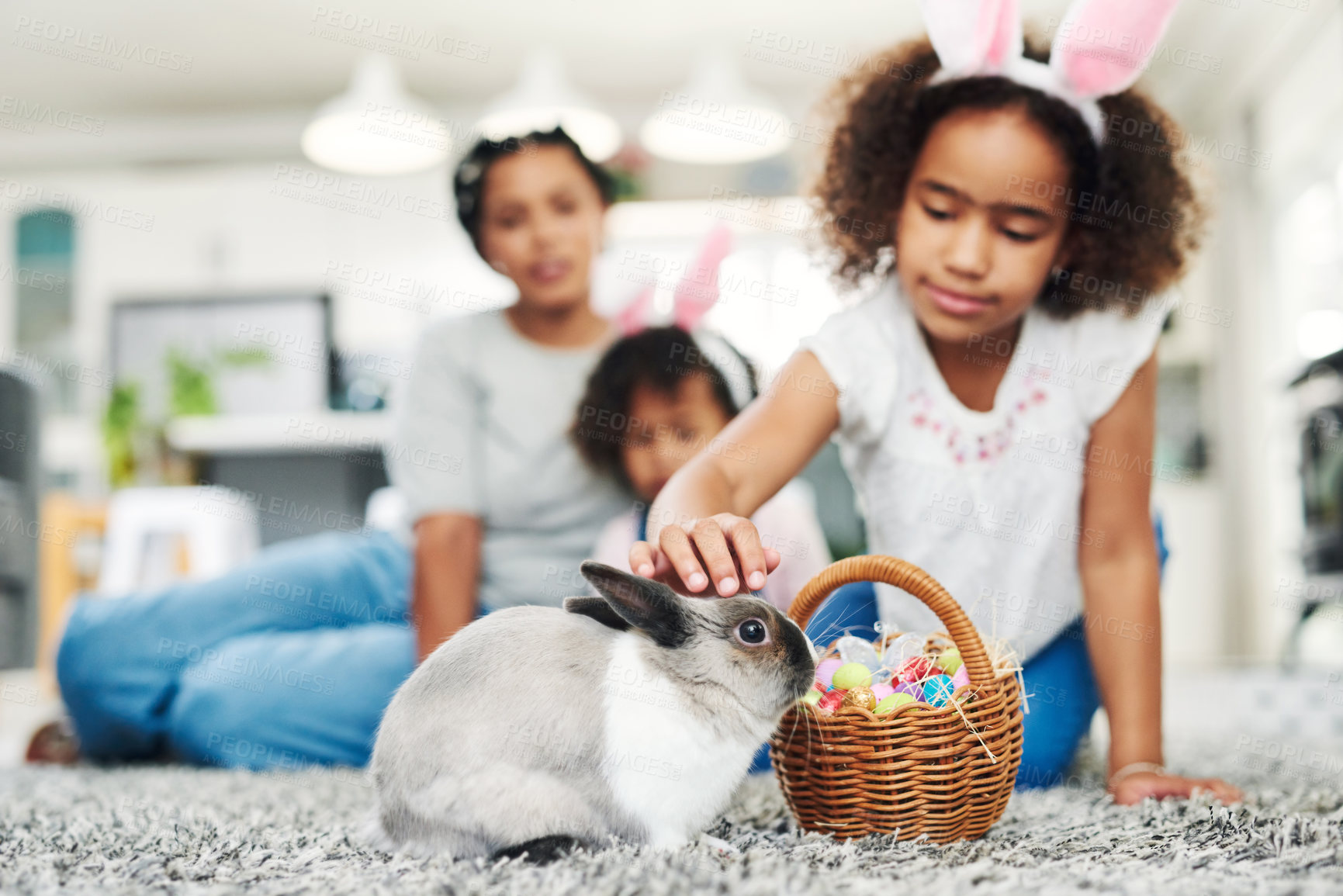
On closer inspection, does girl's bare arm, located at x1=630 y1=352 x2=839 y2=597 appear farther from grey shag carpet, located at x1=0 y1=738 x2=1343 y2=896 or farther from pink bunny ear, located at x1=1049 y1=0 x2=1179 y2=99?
pink bunny ear, located at x1=1049 y1=0 x2=1179 y2=99

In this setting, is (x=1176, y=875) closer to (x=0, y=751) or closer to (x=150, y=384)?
(x=0, y=751)

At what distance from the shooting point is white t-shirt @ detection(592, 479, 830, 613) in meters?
1.50

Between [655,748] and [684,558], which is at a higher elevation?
[684,558]

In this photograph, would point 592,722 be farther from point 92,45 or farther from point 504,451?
point 92,45

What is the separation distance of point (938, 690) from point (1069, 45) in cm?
64

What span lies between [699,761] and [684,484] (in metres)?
0.29

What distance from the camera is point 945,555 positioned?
1163mm

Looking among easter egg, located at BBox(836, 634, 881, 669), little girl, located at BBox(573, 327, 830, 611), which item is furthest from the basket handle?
little girl, located at BBox(573, 327, 830, 611)

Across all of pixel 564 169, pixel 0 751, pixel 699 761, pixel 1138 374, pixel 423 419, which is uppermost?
pixel 564 169

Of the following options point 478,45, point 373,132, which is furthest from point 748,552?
point 478,45

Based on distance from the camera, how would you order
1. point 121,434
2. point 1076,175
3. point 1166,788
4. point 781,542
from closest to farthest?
1. point 1166,788
2. point 1076,175
3. point 781,542
4. point 121,434

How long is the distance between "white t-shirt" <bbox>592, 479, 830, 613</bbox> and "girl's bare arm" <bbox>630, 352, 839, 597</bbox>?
0.95 feet

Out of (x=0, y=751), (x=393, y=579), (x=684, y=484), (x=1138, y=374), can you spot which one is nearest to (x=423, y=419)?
(x=393, y=579)

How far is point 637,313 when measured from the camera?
1.81 meters
